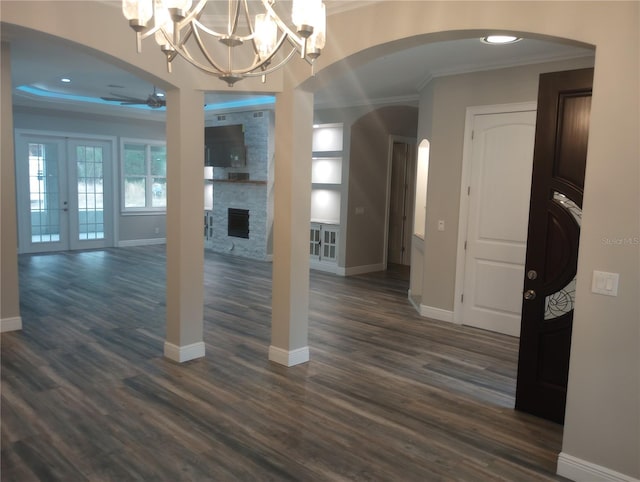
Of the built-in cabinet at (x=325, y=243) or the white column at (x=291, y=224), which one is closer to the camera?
the white column at (x=291, y=224)

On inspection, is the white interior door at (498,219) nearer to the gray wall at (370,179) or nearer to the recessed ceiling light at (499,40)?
the recessed ceiling light at (499,40)

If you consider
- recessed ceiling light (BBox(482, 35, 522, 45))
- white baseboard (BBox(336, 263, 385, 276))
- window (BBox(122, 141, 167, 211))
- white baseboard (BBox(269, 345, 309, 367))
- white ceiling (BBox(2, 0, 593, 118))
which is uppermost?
white ceiling (BBox(2, 0, 593, 118))

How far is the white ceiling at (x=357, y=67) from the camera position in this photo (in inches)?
176

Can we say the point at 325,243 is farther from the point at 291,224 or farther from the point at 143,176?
the point at 143,176

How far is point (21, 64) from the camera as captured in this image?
5.80 metres

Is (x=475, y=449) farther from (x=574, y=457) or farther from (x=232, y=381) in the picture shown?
(x=232, y=381)

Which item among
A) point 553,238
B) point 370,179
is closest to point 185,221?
point 553,238

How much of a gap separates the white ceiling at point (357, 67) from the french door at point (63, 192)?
0.98 meters

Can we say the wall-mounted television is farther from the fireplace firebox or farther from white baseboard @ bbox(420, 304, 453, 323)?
white baseboard @ bbox(420, 304, 453, 323)

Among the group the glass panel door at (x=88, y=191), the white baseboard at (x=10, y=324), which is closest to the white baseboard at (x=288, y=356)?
the white baseboard at (x=10, y=324)

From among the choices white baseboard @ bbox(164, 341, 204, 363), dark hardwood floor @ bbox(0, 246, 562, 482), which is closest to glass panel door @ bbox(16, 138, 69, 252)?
dark hardwood floor @ bbox(0, 246, 562, 482)

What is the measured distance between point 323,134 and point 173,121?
478cm

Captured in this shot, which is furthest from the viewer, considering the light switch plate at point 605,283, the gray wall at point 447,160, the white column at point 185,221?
the gray wall at point 447,160

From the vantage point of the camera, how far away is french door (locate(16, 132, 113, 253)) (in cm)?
915
